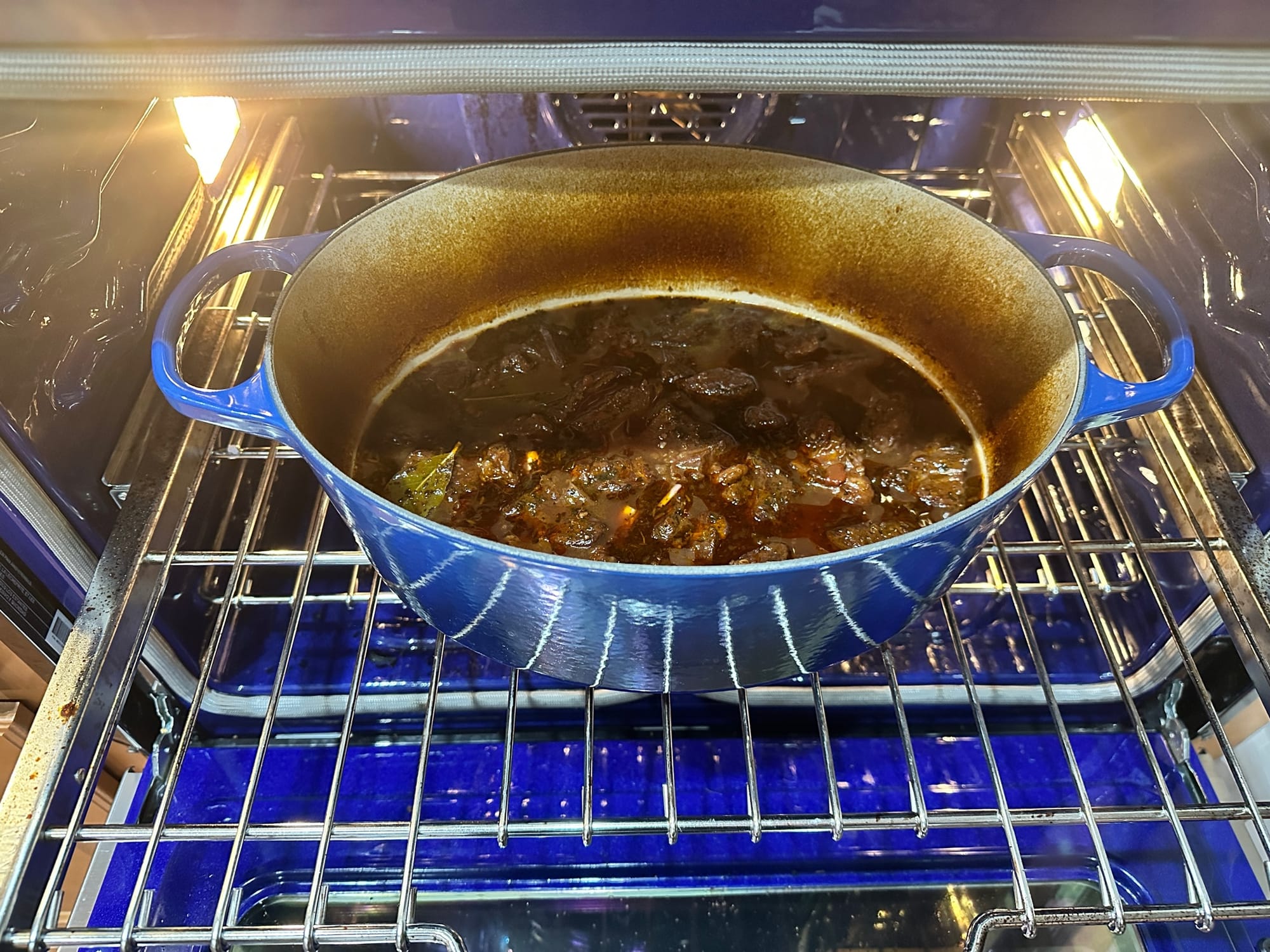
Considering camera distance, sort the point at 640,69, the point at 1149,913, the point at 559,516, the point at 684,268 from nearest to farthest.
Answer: the point at 640,69
the point at 1149,913
the point at 559,516
the point at 684,268

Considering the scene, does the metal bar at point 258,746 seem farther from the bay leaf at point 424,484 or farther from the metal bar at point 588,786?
the metal bar at point 588,786

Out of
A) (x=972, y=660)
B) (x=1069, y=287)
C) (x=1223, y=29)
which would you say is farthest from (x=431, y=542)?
(x=1069, y=287)

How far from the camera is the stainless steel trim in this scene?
0.80 m

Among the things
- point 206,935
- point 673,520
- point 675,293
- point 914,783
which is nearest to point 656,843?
point 914,783

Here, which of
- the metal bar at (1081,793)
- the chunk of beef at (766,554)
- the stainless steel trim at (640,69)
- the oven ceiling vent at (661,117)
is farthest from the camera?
the oven ceiling vent at (661,117)

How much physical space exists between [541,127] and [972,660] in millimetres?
1404

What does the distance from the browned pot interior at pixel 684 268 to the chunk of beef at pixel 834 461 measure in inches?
9.6

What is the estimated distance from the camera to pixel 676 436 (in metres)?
1.35

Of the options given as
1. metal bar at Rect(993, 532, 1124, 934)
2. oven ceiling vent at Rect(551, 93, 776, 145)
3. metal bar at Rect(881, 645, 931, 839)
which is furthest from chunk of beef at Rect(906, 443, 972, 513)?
oven ceiling vent at Rect(551, 93, 776, 145)

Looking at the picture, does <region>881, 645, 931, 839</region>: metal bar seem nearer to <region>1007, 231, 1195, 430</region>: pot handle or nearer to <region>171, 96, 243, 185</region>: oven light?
<region>1007, 231, 1195, 430</region>: pot handle

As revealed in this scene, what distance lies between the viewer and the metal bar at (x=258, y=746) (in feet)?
3.21

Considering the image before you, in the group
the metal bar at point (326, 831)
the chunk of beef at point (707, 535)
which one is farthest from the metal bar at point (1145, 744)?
the metal bar at point (326, 831)

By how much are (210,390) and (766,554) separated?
77 centimetres

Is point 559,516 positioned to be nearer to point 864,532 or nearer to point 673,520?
point 673,520
